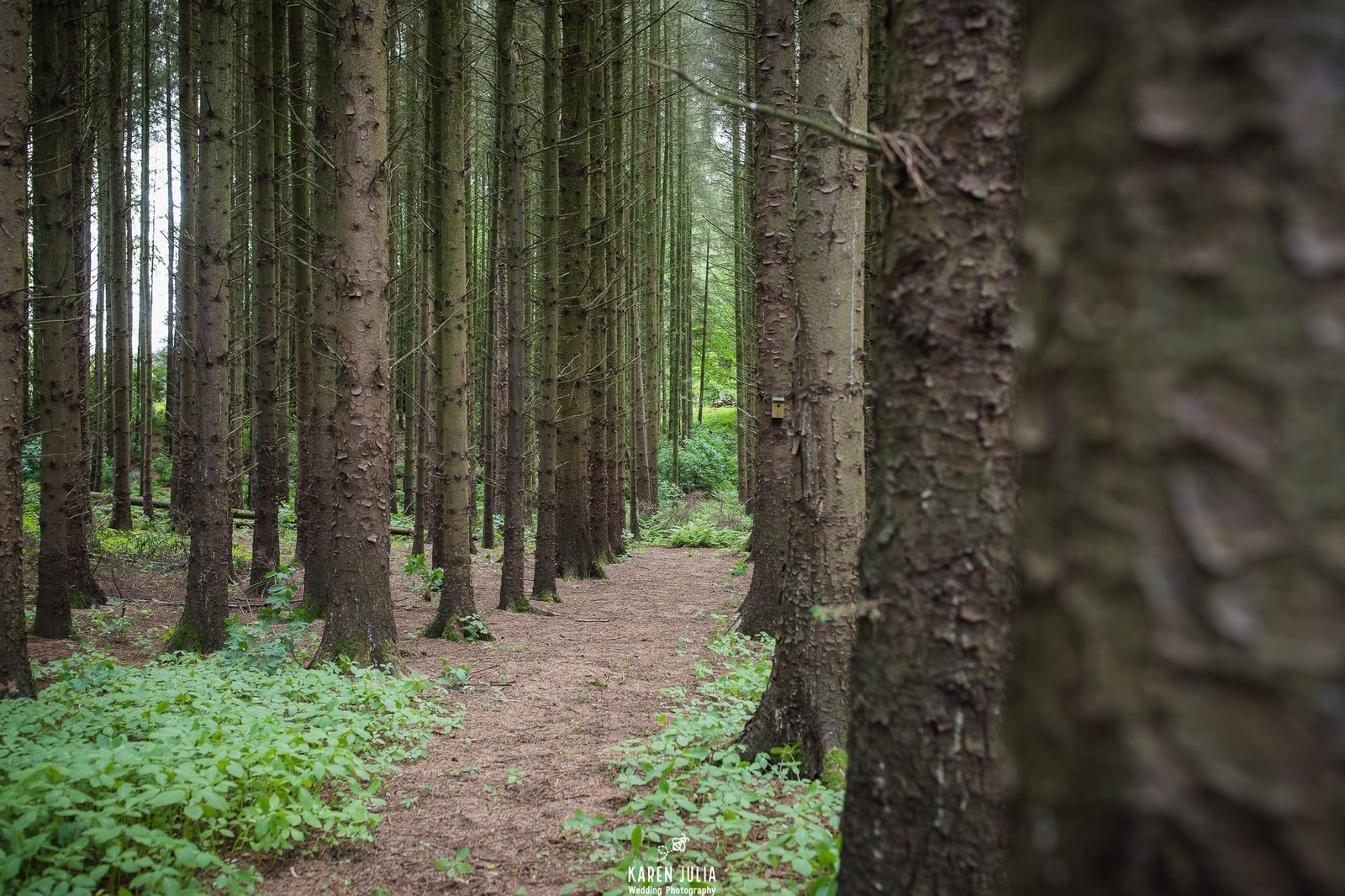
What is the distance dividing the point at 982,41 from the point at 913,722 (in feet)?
5.93

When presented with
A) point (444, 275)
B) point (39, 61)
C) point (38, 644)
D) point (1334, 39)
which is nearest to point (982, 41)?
point (1334, 39)

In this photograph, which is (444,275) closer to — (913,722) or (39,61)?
(39,61)

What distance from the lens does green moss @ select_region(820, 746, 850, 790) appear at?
381 centimetres

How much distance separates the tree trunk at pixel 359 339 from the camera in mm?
6512

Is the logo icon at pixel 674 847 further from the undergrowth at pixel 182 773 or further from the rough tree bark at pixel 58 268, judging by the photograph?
the rough tree bark at pixel 58 268

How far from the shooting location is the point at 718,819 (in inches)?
137

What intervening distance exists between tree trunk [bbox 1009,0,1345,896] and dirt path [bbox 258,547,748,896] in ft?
9.99

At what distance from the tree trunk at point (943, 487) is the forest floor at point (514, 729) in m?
1.74

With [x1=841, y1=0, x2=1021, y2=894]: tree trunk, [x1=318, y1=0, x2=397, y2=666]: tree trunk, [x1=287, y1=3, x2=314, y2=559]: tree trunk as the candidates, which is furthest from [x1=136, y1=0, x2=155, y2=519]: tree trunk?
[x1=841, y1=0, x2=1021, y2=894]: tree trunk

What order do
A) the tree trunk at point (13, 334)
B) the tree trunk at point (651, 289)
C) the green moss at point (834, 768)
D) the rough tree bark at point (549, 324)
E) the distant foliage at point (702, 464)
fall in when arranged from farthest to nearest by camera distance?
the distant foliage at point (702, 464), the tree trunk at point (651, 289), the rough tree bark at point (549, 324), the tree trunk at point (13, 334), the green moss at point (834, 768)

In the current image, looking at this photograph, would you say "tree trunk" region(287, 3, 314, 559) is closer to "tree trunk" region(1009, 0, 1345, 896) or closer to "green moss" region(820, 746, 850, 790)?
"green moss" region(820, 746, 850, 790)

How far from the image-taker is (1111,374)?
27.0 inches

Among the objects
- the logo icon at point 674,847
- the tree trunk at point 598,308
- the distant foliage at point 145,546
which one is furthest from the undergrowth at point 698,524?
the logo icon at point 674,847

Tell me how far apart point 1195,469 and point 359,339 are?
6.64m
